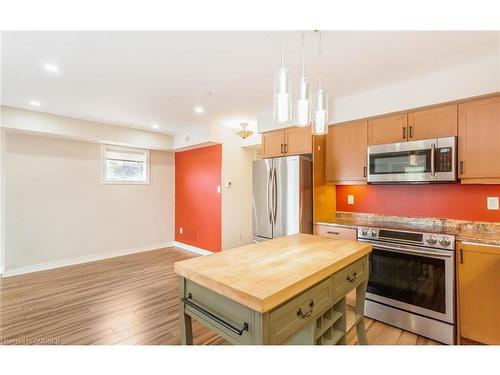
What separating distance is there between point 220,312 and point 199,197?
3.98 m

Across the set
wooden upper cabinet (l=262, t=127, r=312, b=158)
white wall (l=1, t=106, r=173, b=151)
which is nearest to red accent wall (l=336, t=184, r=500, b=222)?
wooden upper cabinet (l=262, t=127, r=312, b=158)

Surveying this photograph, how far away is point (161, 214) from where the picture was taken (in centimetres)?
541

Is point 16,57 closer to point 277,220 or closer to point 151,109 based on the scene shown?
point 151,109

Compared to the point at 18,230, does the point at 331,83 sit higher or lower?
higher

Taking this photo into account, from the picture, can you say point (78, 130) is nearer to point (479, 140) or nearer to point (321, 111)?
point (321, 111)

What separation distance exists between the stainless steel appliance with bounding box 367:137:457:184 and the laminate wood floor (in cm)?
146

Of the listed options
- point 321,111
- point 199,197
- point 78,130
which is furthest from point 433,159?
point 78,130

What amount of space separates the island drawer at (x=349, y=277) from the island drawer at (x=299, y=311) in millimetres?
81

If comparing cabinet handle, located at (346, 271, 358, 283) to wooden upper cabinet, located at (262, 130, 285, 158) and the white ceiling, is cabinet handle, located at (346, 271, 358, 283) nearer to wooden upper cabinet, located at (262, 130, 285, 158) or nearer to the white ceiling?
the white ceiling

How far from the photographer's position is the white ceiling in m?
1.77

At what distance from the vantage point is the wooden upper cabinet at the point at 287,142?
3072 mm

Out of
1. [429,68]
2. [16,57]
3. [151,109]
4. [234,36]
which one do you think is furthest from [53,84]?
[429,68]

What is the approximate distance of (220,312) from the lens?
3.70 ft
